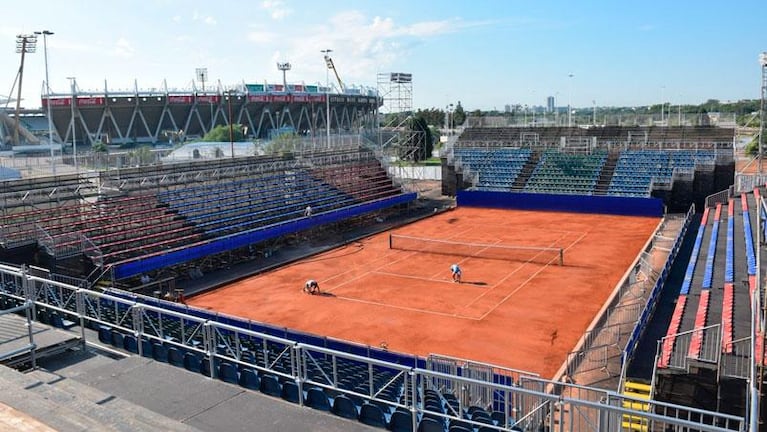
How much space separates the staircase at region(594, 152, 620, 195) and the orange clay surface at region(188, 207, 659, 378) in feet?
32.1

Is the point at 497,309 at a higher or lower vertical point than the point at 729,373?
lower

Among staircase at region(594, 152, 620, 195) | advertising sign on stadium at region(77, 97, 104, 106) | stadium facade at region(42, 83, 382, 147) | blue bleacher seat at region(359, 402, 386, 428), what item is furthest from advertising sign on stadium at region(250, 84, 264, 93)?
blue bleacher seat at region(359, 402, 386, 428)

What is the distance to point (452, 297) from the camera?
86.8 feet

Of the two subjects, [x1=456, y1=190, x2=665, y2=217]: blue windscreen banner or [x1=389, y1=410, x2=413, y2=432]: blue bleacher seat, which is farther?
[x1=456, y1=190, x2=665, y2=217]: blue windscreen banner

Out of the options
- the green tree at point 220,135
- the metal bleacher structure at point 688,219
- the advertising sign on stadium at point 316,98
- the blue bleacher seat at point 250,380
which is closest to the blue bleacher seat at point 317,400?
the blue bleacher seat at point 250,380

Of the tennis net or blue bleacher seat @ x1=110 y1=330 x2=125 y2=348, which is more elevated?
blue bleacher seat @ x1=110 y1=330 x2=125 y2=348

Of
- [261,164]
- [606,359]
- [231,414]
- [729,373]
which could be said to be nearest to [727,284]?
[606,359]

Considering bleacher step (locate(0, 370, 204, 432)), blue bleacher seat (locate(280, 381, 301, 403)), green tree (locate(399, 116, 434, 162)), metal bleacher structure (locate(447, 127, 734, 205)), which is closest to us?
bleacher step (locate(0, 370, 204, 432))

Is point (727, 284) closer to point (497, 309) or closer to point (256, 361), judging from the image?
point (497, 309)

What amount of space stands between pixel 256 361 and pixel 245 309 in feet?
40.4

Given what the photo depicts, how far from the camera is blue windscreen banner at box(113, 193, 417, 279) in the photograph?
29047mm

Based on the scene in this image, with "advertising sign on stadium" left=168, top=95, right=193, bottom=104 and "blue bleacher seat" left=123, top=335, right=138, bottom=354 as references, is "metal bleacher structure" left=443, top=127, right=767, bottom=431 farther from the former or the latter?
"advertising sign on stadium" left=168, top=95, right=193, bottom=104

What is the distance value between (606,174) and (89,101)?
67.2 meters

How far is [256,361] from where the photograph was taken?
13805mm
